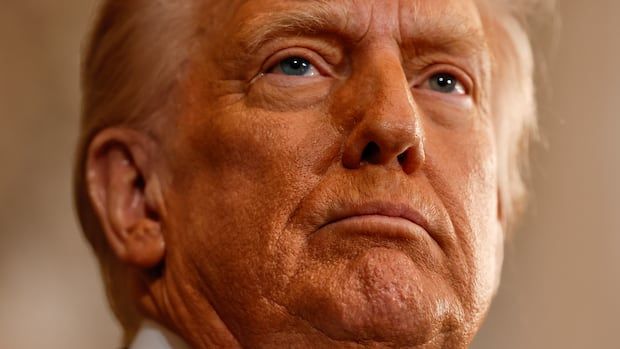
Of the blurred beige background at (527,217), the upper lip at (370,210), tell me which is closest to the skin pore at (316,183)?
the upper lip at (370,210)

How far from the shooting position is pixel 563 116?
6.98 feet

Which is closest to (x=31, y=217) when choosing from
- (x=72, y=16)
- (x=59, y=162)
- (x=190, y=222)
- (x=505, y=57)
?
(x=59, y=162)

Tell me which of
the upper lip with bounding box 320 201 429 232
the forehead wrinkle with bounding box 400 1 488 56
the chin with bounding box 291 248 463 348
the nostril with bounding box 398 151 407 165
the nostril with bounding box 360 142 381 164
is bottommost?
the chin with bounding box 291 248 463 348

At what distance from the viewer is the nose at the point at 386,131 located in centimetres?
111

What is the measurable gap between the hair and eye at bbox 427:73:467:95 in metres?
0.20

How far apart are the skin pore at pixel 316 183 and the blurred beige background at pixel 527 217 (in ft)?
2.68

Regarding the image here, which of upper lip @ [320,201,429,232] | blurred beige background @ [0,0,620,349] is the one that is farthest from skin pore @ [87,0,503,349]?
blurred beige background @ [0,0,620,349]

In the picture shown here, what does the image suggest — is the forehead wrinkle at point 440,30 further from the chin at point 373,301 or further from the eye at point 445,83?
the chin at point 373,301

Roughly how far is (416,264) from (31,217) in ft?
4.30

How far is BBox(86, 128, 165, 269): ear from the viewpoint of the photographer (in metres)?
1.27

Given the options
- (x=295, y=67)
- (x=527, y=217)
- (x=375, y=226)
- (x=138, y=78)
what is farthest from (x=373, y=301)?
(x=527, y=217)

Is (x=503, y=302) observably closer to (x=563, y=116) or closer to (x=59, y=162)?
(x=563, y=116)

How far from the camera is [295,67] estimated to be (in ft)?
4.03

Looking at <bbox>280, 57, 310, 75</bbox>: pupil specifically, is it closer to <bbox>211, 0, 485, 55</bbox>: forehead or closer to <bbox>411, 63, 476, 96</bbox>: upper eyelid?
<bbox>211, 0, 485, 55</bbox>: forehead
